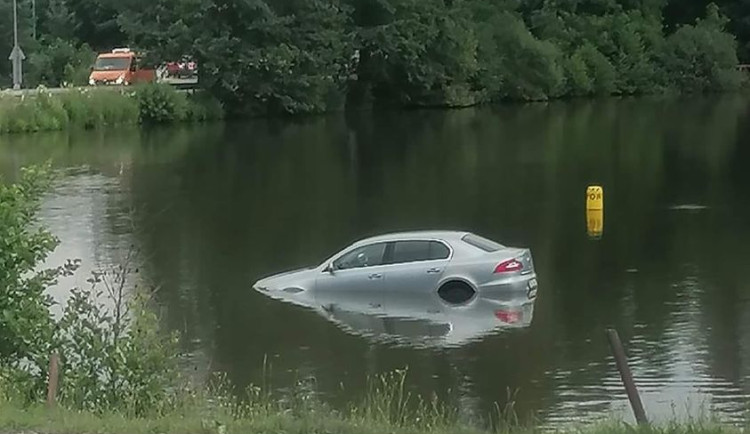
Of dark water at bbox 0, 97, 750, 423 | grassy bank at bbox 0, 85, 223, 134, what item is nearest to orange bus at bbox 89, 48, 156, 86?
grassy bank at bbox 0, 85, 223, 134

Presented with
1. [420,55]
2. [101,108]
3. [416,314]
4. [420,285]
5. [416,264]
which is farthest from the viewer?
[420,55]

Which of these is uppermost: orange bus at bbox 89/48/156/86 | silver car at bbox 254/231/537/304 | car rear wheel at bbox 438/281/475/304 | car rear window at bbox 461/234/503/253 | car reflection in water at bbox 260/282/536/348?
orange bus at bbox 89/48/156/86

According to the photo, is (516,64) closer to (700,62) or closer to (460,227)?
(700,62)

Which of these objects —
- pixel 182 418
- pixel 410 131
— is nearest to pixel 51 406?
pixel 182 418

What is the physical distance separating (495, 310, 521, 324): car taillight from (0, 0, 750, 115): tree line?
48.7m

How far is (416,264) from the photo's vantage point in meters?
24.4

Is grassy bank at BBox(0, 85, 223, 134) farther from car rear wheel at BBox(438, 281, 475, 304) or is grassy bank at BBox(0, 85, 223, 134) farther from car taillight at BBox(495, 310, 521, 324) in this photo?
car taillight at BBox(495, 310, 521, 324)

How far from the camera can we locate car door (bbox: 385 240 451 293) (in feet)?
79.3

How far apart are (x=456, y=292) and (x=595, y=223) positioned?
33.8 ft

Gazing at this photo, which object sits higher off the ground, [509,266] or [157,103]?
[157,103]

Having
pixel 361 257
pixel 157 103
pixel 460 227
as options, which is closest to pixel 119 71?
pixel 157 103

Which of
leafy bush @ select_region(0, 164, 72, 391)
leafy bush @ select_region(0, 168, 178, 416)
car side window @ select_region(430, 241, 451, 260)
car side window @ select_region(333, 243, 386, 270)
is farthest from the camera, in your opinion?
car side window @ select_region(333, 243, 386, 270)

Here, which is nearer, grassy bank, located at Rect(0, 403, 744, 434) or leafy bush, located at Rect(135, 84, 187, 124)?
grassy bank, located at Rect(0, 403, 744, 434)

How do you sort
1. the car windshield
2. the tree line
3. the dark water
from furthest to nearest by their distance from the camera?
the car windshield, the tree line, the dark water
